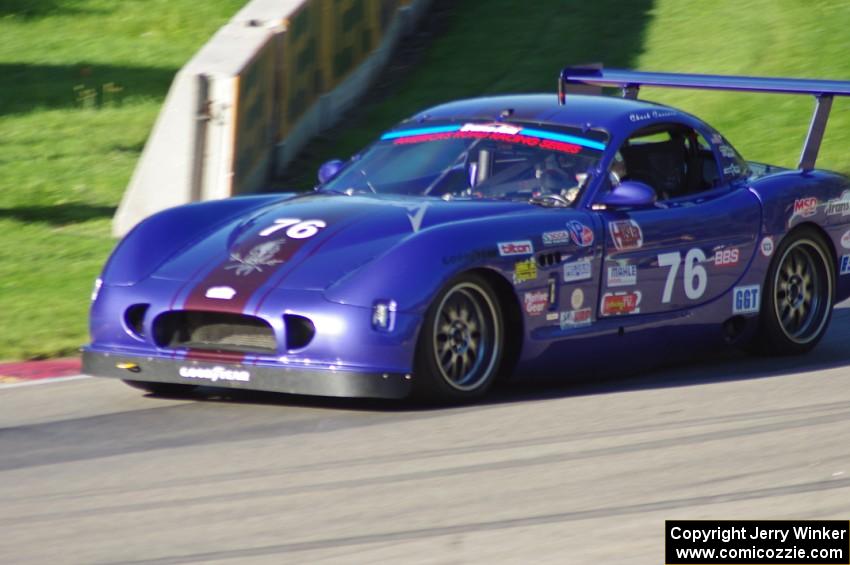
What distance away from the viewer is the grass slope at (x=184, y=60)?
11984mm

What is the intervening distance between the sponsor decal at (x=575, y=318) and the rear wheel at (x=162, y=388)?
5.92ft

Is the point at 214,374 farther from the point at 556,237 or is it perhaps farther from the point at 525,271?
the point at 556,237

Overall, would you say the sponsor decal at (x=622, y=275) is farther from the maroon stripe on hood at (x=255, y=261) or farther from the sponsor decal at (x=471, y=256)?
the maroon stripe on hood at (x=255, y=261)

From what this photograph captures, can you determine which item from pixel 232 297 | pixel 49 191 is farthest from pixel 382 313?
pixel 49 191

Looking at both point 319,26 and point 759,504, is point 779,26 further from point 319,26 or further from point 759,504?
point 759,504

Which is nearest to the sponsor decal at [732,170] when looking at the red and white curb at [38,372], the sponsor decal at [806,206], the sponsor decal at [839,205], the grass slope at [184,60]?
the sponsor decal at [806,206]

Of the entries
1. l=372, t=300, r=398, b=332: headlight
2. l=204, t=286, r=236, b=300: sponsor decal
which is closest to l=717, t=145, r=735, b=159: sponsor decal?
l=372, t=300, r=398, b=332: headlight

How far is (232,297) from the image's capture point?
6.97 meters

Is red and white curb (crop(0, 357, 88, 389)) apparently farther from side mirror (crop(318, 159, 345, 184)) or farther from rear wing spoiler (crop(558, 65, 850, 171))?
rear wing spoiler (crop(558, 65, 850, 171))

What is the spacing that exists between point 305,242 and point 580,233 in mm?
1340

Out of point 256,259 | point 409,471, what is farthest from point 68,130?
point 409,471

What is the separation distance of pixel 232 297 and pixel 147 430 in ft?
2.22

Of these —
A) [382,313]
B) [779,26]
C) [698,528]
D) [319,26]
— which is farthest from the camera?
[779,26]

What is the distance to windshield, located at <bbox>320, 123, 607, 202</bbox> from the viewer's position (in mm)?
7934
